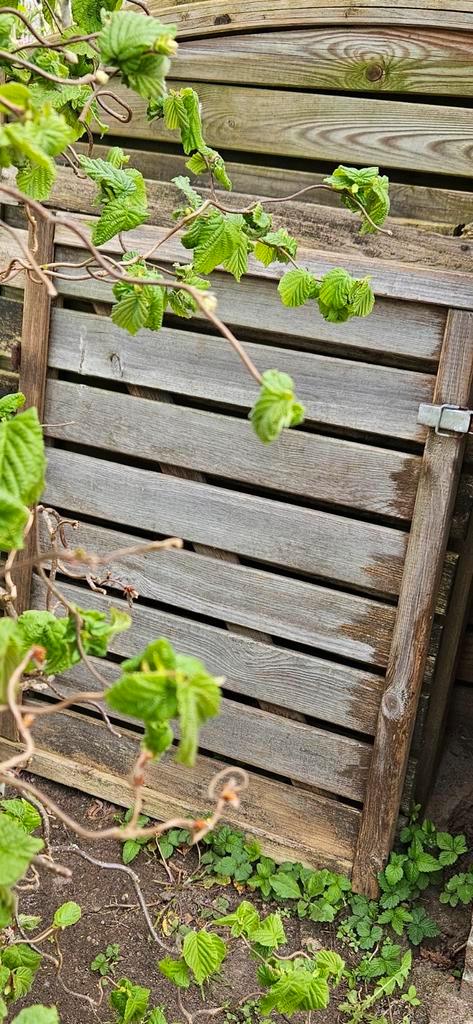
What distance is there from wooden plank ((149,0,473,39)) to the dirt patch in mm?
2764

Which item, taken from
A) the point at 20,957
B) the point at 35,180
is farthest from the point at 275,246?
the point at 20,957

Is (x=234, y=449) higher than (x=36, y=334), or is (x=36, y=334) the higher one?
(x=36, y=334)

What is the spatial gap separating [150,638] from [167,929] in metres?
0.98

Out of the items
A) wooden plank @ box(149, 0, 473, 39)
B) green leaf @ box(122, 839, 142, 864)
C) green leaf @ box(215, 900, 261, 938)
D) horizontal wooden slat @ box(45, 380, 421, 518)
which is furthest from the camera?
green leaf @ box(122, 839, 142, 864)

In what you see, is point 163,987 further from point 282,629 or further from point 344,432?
point 344,432

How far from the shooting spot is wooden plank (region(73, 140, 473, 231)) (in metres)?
2.64

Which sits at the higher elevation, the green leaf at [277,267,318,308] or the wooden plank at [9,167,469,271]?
the wooden plank at [9,167,469,271]

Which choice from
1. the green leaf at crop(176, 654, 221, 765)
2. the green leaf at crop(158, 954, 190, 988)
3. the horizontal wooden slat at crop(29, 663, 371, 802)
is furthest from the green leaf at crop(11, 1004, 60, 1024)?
the horizontal wooden slat at crop(29, 663, 371, 802)

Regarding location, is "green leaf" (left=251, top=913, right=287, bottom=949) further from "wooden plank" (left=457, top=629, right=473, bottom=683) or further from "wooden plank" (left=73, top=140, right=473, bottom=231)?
"wooden plank" (left=73, top=140, right=473, bottom=231)

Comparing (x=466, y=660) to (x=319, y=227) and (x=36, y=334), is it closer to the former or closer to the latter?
(x=319, y=227)

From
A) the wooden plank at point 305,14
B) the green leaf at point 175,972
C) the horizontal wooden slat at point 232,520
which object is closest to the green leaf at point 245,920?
the green leaf at point 175,972

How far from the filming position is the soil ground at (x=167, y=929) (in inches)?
107

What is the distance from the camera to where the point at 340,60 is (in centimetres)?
266

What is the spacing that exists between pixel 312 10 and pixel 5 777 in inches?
94.9
